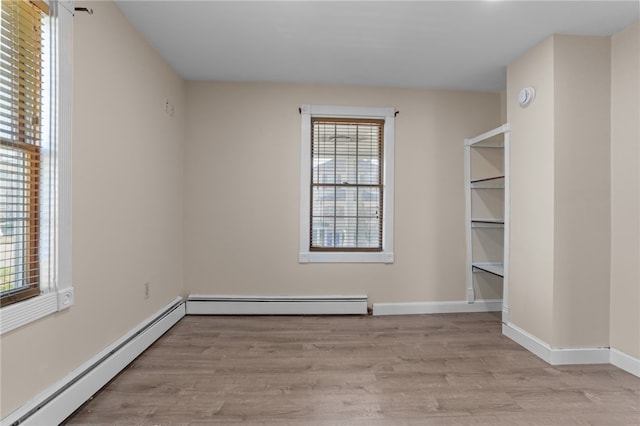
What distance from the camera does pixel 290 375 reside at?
7.61 feet

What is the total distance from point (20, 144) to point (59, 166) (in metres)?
0.20

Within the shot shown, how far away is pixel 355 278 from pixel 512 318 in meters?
1.55

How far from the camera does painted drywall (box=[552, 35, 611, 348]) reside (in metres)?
2.54

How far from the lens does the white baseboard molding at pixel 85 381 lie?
160cm

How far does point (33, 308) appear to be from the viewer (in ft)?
5.31

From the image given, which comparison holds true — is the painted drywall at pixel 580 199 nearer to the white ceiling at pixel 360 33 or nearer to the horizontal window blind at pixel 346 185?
the white ceiling at pixel 360 33

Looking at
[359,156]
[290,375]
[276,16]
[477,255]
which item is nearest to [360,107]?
[359,156]

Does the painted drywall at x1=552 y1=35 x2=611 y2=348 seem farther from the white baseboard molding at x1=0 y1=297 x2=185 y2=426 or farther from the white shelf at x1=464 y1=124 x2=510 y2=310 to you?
the white baseboard molding at x1=0 y1=297 x2=185 y2=426

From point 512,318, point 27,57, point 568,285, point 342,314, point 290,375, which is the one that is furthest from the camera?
point 342,314

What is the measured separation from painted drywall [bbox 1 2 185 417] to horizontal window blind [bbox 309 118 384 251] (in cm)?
157

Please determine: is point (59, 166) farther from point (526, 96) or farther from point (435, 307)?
point (435, 307)

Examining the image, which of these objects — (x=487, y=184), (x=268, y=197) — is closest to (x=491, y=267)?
(x=487, y=184)


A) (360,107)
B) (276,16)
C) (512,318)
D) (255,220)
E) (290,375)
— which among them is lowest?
(290,375)

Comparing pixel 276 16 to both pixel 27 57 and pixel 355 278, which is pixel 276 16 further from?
pixel 355 278
